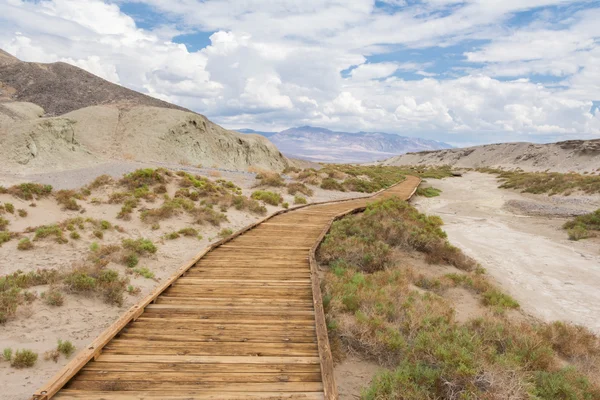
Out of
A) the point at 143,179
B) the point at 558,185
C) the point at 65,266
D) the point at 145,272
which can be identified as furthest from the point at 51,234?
the point at 558,185

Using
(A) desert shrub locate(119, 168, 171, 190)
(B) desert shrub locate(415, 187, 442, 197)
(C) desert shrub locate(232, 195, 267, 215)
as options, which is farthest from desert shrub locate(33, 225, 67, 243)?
(B) desert shrub locate(415, 187, 442, 197)

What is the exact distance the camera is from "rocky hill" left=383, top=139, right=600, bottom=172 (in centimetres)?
6731

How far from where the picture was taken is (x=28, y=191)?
45.5 ft

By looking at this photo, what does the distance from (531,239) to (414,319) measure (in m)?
12.1

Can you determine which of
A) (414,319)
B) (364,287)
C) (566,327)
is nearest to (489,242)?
(566,327)

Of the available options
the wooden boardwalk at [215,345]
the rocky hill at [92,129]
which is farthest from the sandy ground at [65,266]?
the rocky hill at [92,129]

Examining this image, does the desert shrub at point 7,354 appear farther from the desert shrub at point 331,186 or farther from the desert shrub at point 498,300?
the desert shrub at point 331,186

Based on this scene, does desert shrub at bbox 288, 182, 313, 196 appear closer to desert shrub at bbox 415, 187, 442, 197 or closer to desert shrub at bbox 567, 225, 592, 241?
desert shrub at bbox 415, 187, 442, 197

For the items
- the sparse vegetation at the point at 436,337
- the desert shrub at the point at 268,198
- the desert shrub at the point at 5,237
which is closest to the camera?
the sparse vegetation at the point at 436,337

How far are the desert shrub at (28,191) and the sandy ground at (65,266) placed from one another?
290 millimetres

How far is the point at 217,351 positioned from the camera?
15.0 ft

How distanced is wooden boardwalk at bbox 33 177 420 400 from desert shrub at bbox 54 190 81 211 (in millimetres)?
8631

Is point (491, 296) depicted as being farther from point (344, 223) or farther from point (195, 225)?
point (195, 225)

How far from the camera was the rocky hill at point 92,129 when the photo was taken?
81.2 ft
